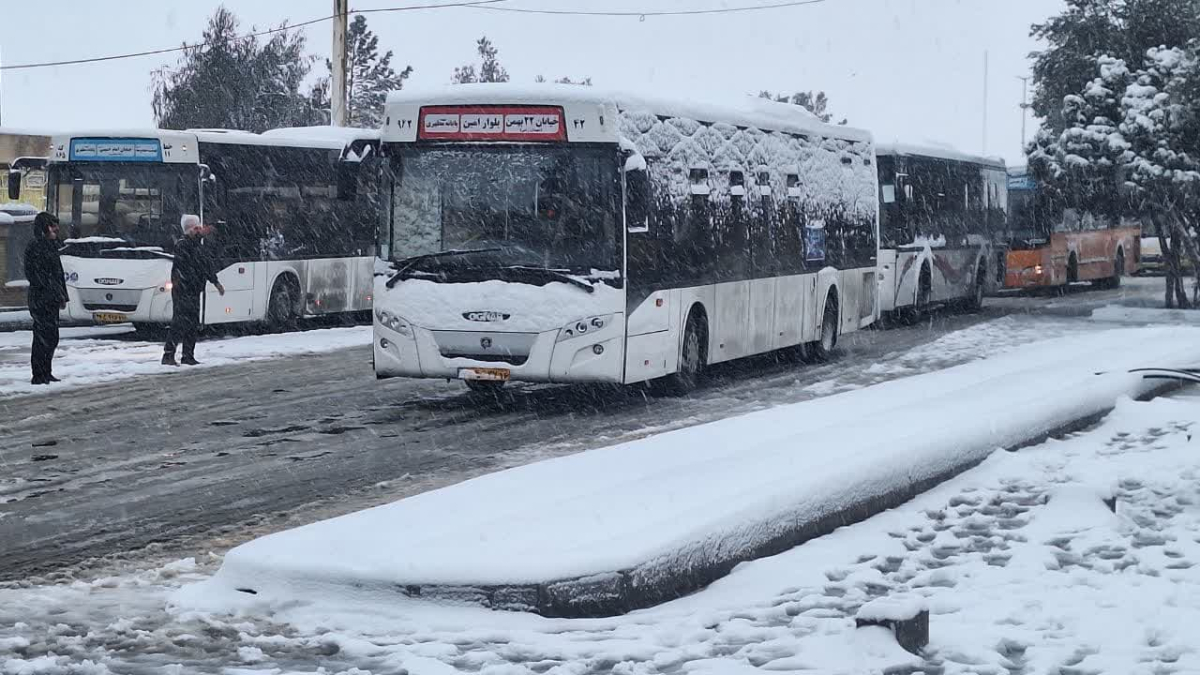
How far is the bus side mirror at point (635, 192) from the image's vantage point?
15859 mm

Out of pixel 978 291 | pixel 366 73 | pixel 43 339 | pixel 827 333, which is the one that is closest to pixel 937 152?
pixel 978 291

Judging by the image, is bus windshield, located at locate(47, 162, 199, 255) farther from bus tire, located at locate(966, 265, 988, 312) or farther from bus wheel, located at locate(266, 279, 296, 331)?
bus tire, located at locate(966, 265, 988, 312)

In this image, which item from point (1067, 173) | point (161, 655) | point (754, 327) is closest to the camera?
point (161, 655)

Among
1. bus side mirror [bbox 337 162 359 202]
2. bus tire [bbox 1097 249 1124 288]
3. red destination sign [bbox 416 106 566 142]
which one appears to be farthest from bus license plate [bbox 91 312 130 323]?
bus tire [bbox 1097 249 1124 288]

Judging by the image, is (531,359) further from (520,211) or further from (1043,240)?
(1043,240)

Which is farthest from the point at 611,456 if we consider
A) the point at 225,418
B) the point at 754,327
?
the point at 754,327

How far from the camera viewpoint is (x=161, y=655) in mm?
6766

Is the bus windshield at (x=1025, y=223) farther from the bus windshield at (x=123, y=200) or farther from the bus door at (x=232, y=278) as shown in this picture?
the bus windshield at (x=123, y=200)

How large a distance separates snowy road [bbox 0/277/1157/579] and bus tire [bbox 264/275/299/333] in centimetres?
430

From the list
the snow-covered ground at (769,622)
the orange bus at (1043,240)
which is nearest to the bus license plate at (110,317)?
the snow-covered ground at (769,622)

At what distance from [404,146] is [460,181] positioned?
688 millimetres

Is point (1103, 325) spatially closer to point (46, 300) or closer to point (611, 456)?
point (46, 300)

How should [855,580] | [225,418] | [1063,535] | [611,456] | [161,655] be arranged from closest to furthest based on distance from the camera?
[161,655]
[855,580]
[1063,535]
[611,456]
[225,418]

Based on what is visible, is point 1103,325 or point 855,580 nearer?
point 855,580
